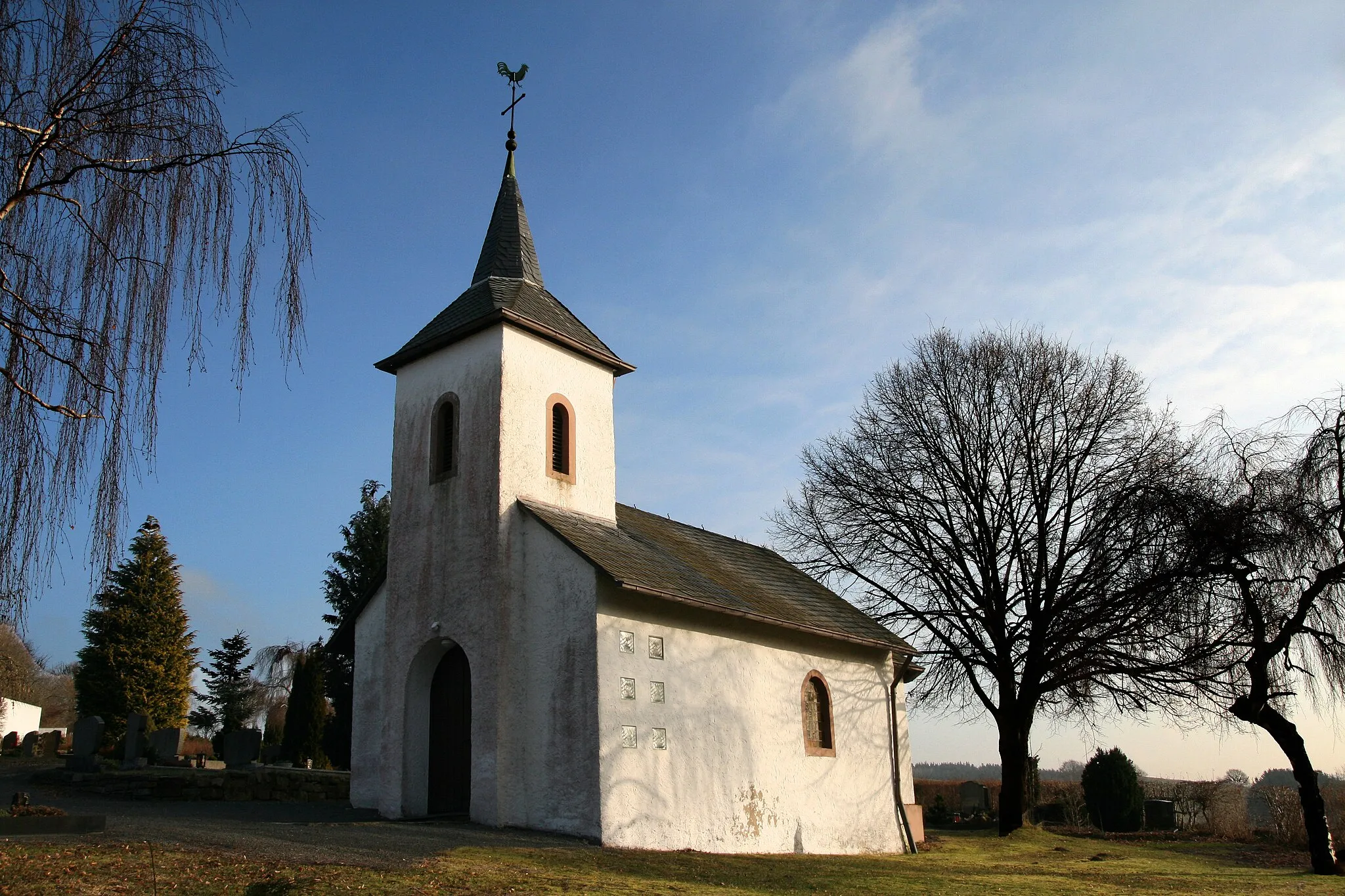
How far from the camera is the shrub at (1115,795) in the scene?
32.0m

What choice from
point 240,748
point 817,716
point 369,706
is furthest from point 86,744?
point 817,716

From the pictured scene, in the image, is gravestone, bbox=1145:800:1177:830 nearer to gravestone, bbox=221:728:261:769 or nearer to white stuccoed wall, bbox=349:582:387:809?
white stuccoed wall, bbox=349:582:387:809

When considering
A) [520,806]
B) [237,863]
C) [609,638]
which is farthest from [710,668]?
[237,863]

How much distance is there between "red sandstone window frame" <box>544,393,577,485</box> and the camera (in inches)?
723

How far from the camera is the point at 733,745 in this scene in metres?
17.3

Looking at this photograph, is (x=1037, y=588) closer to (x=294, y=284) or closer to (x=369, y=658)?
(x=369, y=658)

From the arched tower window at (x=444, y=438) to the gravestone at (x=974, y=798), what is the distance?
25.3m

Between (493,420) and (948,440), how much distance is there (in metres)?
13.2

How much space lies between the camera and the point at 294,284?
7059 mm

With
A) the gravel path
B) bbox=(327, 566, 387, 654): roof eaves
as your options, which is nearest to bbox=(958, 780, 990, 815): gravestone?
bbox=(327, 566, 387, 654): roof eaves

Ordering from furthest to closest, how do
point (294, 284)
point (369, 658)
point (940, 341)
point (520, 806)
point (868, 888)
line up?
point (940, 341)
point (369, 658)
point (520, 806)
point (868, 888)
point (294, 284)

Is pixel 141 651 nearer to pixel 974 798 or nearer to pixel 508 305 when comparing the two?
pixel 508 305

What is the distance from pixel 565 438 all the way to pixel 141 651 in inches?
900

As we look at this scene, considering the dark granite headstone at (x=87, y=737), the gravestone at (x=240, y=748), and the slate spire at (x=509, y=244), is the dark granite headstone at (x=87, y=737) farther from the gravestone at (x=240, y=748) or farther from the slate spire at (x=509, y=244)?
the slate spire at (x=509, y=244)
